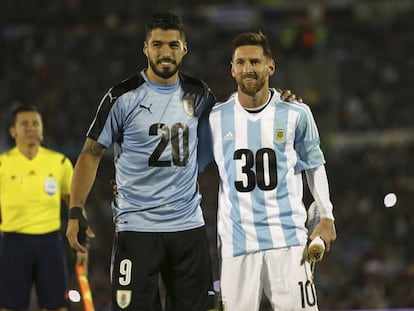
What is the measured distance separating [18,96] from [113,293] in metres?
13.3

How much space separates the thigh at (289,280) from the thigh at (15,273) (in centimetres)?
241

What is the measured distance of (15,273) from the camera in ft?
20.5

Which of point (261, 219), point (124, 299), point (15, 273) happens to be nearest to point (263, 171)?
point (261, 219)

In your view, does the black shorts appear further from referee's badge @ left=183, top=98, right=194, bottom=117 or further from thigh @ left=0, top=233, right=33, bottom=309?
thigh @ left=0, top=233, right=33, bottom=309

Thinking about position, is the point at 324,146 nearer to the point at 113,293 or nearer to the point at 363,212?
the point at 363,212

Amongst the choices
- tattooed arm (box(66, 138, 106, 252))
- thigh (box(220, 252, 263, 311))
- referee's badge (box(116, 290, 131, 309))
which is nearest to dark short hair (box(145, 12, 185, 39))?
tattooed arm (box(66, 138, 106, 252))

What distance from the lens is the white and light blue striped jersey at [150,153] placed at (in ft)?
14.5

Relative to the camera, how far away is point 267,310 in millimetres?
10555

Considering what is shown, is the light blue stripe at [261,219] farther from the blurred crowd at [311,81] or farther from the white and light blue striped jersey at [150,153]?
the blurred crowd at [311,81]

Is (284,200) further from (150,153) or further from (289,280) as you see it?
(150,153)

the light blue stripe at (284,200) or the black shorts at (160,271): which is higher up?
the light blue stripe at (284,200)

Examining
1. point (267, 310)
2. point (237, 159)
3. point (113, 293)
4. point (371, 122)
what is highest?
point (371, 122)

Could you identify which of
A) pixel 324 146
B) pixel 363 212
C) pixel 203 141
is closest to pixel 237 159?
pixel 203 141

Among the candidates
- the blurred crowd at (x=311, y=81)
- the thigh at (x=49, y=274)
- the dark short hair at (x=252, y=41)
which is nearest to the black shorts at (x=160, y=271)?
the dark short hair at (x=252, y=41)
